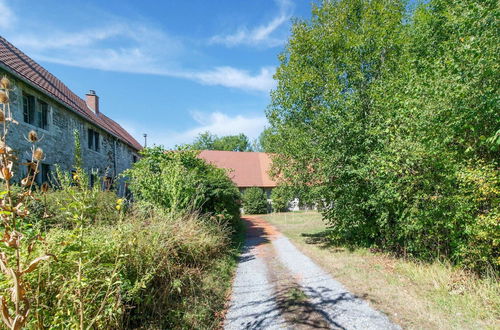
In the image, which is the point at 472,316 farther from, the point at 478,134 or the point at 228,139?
the point at 228,139

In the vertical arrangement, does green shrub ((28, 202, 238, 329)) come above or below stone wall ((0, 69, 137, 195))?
below

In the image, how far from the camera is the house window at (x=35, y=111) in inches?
394

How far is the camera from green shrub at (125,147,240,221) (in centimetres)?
732

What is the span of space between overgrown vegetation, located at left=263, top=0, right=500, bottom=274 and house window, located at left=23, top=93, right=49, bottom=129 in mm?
10281

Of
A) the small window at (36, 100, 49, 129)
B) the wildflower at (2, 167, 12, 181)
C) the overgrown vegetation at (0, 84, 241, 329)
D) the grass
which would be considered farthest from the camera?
the small window at (36, 100, 49, 129)

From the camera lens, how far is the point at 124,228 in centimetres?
374

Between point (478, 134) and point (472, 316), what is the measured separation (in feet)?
11.2

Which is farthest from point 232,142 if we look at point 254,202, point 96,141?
point 96,141

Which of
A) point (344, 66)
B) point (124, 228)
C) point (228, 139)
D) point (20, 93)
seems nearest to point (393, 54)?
point (344, 66)

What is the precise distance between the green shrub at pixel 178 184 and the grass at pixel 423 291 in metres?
4.32

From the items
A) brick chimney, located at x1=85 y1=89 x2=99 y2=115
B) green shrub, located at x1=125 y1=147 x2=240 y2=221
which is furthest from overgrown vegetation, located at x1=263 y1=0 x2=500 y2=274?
brick chimney, located at x1=85 y1=89 x2=99 y2=115

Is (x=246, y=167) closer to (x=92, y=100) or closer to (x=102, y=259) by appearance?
(x=92, y=100)

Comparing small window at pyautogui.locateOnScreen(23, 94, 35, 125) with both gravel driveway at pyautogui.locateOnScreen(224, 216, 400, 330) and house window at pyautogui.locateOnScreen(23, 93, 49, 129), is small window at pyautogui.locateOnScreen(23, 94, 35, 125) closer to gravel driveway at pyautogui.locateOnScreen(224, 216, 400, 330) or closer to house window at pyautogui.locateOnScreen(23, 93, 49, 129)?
house window at pyautogui.locateOnScreen(23, 93, 49, 129)

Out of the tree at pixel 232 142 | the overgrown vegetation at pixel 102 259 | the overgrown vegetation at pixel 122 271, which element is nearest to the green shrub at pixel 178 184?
the overgrown vegetation at pixel 102 259
